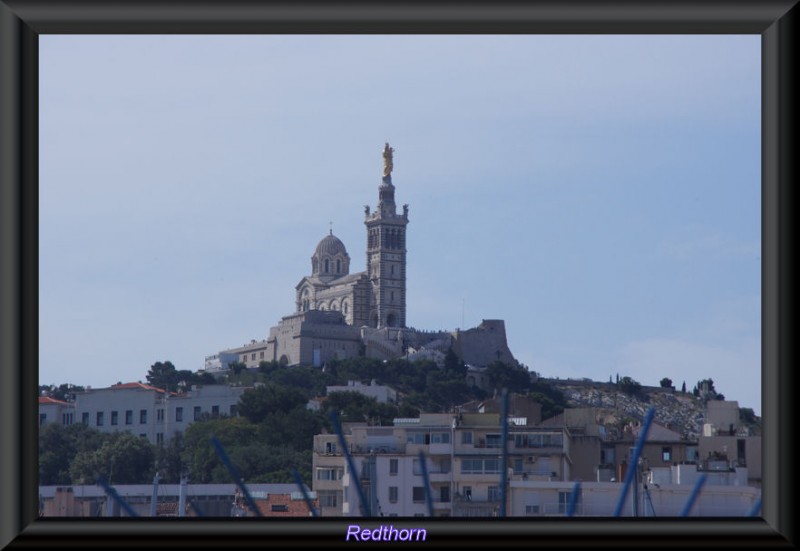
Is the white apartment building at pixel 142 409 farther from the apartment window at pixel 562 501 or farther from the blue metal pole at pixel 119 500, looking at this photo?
the blue metal pole at pixel 119 500

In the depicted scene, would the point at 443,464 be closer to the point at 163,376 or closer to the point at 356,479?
the point at 356,479

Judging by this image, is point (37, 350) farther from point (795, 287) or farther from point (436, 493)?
point (436, 493)

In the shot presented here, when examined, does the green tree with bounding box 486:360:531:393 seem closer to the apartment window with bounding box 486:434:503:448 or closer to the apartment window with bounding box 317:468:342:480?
the apartment window with bounding box 317:468:342:480

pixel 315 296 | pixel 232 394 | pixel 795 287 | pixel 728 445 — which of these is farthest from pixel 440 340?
pixel 795 287

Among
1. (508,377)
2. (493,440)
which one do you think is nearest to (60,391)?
(508,377)
